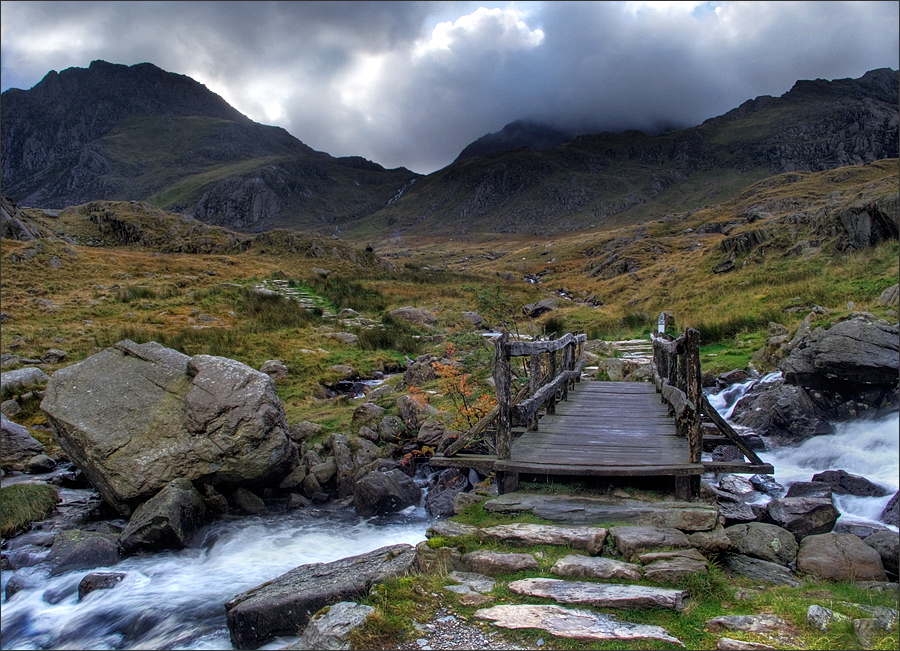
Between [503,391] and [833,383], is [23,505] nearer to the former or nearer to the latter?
[503,391]

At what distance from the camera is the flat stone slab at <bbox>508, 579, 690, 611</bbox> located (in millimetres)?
4715

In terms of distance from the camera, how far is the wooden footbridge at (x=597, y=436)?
7121mm

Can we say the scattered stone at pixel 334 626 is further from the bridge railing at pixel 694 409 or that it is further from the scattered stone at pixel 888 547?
the scattered stone at pixel 888 547

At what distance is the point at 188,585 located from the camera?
852cm

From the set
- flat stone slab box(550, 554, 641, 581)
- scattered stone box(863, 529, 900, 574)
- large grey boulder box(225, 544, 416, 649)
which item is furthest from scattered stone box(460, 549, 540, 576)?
scattered stone box(863, 529, 900, 574)

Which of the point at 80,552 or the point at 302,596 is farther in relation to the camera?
the point at 80,552

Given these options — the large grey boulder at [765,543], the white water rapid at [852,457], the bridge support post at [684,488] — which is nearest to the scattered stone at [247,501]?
the bridge support post at [684,488]

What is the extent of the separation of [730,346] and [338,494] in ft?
50.0

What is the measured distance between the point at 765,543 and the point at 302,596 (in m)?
5.74

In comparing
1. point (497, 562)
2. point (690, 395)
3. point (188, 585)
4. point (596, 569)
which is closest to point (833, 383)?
point (690, 395)

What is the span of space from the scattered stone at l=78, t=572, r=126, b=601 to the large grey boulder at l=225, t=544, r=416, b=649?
318 cm

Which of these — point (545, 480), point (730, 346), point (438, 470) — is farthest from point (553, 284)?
point (545, 480)

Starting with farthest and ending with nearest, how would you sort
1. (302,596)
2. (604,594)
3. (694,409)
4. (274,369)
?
(274,369) < (694,409) < (302,596) < (604,594)

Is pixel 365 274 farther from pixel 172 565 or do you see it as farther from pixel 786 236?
pixel 172 565
